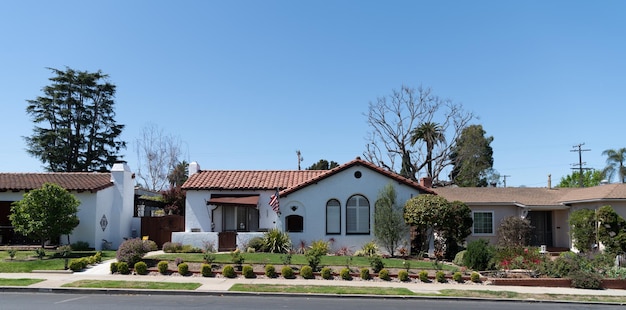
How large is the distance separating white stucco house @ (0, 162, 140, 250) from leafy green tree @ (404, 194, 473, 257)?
49.8ft

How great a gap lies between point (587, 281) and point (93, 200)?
2197 centimetres

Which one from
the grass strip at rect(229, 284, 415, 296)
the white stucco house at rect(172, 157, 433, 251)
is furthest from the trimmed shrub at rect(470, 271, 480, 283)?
the white stucco house at rect(172, 157, 433, 251)

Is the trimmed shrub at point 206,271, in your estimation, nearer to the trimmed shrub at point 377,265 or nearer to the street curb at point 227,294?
the street curb at point 227,294

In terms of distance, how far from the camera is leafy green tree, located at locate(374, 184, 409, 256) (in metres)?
24.5

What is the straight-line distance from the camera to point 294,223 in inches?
1023

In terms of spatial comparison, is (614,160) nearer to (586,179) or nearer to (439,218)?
(586,179)

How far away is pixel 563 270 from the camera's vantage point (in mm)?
18500

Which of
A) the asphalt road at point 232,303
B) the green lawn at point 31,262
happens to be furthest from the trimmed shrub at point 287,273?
the green lawn at point 31,262

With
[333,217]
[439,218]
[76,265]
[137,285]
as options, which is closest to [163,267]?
[137,285]

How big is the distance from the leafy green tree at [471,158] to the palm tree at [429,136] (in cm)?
240

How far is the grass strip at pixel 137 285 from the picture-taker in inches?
619

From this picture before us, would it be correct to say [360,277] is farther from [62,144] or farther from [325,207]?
[62,144]

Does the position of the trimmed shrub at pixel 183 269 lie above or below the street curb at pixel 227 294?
above

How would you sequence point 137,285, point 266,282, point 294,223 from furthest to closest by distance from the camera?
point 294,223 → point 266,282 → point 137,285
